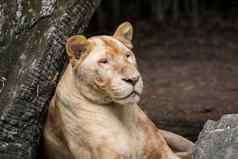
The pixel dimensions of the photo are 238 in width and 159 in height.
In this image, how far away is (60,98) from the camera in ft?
21.8

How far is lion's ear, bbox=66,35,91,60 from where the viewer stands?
641 cm

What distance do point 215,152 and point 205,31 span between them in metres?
9.85

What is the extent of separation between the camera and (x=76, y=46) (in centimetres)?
644

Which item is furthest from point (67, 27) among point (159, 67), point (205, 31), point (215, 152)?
point (205, 31)

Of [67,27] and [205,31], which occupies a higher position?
[67,27]

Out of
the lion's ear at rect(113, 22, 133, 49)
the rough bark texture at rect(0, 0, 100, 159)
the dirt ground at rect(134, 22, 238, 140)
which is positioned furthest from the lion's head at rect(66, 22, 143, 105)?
the dirt ground at rect(134, 22, 238, 140)

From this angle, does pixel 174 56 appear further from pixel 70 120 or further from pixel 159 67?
pixel 70 120

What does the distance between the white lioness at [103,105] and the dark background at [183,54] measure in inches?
81.4

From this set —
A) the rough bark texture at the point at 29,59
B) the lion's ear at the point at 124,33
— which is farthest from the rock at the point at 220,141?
the rough bark texture at the point at 29,59

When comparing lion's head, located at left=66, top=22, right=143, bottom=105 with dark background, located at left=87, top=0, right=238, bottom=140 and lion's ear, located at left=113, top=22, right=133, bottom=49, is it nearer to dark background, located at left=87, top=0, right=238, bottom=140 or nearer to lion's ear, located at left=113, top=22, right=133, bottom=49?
lion's ear, located at left=113, top=22, right=133, bottom=49

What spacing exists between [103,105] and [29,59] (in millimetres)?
791

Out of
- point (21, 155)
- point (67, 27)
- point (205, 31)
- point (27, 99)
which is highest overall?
point (67, 27)

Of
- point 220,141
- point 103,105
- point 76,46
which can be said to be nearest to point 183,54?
point 103,105

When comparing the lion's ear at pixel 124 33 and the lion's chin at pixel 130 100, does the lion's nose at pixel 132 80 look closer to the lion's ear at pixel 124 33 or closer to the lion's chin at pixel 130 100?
the lion's chin at pixel 130 100
